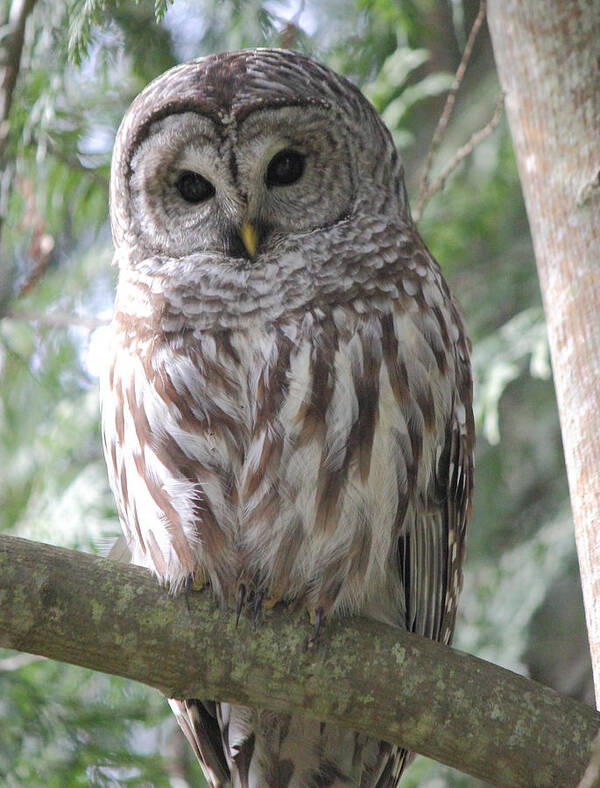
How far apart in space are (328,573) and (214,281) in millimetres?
796

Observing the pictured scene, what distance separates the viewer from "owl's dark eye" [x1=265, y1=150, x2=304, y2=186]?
2.85 metres

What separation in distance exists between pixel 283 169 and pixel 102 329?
108 cm

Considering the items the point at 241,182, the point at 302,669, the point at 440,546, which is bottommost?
the point at 302,669

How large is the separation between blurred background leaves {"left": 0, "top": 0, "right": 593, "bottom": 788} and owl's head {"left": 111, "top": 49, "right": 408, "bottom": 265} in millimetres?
688

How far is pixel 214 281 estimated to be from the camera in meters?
2.69

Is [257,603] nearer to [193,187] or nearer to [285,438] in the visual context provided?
[285,438]

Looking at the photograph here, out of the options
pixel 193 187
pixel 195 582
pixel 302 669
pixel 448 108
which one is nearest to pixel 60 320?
pixel 193 187

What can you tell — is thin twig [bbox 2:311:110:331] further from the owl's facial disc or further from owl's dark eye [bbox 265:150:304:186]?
owl's dark eye [bbox 265:150:304:186]

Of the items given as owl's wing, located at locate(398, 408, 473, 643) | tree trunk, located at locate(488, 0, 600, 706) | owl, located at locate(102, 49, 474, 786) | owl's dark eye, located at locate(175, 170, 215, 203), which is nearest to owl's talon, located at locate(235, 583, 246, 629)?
owl, located at locate(102, 49, 474, 786)

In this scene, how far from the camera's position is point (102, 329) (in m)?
3.63

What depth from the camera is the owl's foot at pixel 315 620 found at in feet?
7.45

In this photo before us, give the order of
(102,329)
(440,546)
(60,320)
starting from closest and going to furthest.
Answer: (440,546)
(102,329)
(60,320)

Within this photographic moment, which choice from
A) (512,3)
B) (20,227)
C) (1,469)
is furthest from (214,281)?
(1,469)

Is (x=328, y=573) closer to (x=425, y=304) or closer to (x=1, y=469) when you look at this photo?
(x=425, y=304)
